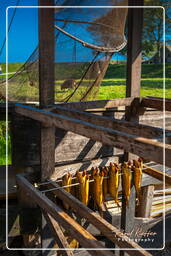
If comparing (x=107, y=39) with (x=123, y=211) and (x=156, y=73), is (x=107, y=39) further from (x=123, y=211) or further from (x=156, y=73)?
(x=156, y=73)

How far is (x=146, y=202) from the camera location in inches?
175

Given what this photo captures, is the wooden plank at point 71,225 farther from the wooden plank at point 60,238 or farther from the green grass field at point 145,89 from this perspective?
the green grass field at point 145,89

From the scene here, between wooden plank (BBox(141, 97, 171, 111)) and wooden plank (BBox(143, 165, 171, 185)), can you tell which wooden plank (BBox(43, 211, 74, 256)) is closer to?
wooden plank (BBox(143, 165, 171, 185))

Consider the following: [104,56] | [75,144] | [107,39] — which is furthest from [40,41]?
[104,56]

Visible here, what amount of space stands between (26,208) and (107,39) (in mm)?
3566

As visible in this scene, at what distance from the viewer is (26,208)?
141 inches

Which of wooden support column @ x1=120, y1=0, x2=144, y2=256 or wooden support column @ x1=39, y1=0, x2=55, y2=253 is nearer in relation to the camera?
wooden support column @ x1=39, y1=0, x2=55, y2=253

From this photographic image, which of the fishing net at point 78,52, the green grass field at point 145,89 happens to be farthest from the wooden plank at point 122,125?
the green grass field at point 145,89

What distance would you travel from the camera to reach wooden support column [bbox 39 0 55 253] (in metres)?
3.13

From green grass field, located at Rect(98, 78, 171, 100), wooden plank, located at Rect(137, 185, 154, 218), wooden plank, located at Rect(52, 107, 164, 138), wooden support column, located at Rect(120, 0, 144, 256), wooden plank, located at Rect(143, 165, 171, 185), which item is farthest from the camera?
green grass field, located at Rect(98, 78, 171, 100)

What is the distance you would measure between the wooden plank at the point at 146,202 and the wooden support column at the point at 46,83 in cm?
159

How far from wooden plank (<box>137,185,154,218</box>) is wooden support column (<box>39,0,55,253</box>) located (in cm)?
159

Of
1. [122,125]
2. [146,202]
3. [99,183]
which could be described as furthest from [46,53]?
[146,202]

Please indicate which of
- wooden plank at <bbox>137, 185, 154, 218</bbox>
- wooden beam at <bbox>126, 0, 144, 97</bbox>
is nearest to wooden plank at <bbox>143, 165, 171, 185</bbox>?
wooden plank at <bbox>137, 185, 154, 218</bbox>
